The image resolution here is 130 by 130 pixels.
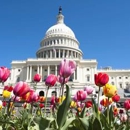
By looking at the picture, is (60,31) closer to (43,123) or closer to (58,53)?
(58,53)

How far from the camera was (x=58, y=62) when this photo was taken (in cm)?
6384

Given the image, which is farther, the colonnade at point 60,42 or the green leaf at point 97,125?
the colonnade at point 60,42

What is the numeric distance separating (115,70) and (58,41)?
73.7 ft

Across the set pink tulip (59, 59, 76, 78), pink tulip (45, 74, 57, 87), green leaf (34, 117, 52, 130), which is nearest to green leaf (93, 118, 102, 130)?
green leaf (34, 117, 52, 130)

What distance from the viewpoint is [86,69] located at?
68.2m

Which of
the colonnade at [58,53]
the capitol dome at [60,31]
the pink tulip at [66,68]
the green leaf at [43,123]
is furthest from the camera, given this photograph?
the capitol dome at [60,31]

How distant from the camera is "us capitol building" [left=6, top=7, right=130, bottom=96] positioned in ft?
212

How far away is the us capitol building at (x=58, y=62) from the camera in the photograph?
64.7 m

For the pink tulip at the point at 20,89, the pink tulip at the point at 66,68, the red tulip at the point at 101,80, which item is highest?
the pink tulip at the point at 66,68

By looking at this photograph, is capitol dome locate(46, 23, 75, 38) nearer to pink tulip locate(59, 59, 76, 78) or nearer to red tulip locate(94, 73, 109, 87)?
red tulip locate(94, 73, 109, 87)

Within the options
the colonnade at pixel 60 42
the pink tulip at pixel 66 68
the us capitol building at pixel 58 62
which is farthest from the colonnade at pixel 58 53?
the pink tulip at pixel 66 68

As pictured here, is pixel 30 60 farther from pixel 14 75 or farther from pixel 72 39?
pixel 72 39

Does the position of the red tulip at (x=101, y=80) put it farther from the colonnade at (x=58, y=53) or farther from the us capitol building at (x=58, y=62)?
the colonnade at (x=58, y=53)

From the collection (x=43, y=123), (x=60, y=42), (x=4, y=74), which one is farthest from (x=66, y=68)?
(x=60, y=42)
